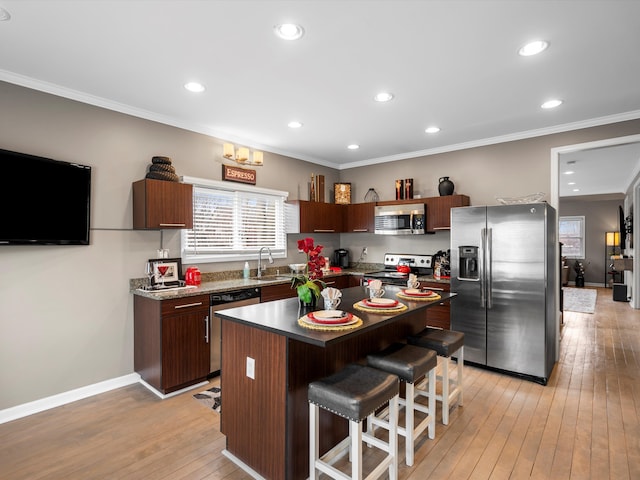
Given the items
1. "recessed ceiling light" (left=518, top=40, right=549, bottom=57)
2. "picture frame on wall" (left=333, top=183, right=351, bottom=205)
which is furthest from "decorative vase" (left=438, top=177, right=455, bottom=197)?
"recessed ceiling light" (left=518, top=40, right=549, bottom=57)

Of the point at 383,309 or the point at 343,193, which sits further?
the point at 343,193

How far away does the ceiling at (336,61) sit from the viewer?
200 centimetres

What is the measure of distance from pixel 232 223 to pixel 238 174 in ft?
2.09

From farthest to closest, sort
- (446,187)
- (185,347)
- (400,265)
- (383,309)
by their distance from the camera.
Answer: (400,265) < (446,187) < (185,347) < (383,309)

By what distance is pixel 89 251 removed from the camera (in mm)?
3154

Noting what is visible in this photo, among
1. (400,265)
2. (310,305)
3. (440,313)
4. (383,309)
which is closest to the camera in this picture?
(383,309)

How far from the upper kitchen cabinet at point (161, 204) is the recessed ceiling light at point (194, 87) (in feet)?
3.07

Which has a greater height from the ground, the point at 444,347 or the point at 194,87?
the point at 194,87

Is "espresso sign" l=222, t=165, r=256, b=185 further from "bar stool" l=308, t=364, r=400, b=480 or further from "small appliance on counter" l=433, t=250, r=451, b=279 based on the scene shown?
"bar stool" l=308, t=364, r=400, b=480

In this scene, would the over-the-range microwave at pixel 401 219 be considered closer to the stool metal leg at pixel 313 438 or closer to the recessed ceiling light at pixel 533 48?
the recessed ceiling light at pixel 533 48

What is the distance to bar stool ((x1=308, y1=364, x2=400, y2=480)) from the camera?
1.75 meters

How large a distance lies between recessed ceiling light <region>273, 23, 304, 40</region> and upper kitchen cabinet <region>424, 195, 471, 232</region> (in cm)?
308

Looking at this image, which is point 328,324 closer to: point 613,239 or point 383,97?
point 383,97

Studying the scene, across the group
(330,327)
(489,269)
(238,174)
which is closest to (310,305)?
(330,327)
